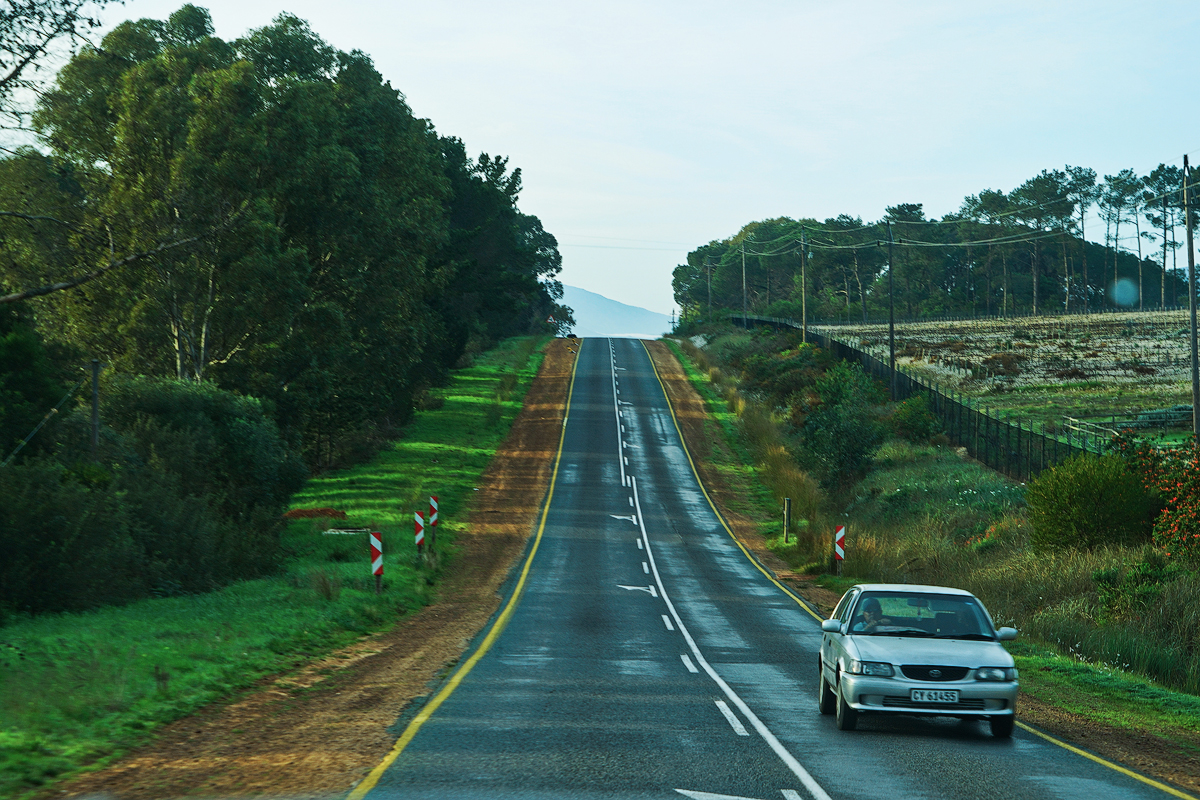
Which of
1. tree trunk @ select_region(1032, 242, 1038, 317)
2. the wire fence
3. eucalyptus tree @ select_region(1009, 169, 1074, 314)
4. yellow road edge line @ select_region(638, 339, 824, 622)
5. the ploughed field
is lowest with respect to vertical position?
yellow road edge line @ select_region(638, 339, 824, 622)

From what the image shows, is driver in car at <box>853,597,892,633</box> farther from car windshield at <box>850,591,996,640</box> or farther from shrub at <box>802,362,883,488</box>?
shrub at <box>802,362,883,488</box>

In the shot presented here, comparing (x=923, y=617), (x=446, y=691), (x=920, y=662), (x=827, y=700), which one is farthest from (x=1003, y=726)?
(x=446, y=691)

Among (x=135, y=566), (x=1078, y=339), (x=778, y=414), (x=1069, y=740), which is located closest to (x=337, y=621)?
(x=135, y=566)

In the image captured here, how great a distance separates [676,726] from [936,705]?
2700 millimetres

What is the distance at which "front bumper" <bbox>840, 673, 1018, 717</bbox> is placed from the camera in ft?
34.7

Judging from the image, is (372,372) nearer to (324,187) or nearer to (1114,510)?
(324,187)

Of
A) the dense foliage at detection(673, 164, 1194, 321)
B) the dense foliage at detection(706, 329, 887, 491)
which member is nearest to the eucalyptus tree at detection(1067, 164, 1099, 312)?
the dense foliage at detection(673, 164, 1194, 321)

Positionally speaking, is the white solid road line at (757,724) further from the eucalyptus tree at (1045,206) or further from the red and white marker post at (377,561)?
the eucalyptus tree at (1045,206)

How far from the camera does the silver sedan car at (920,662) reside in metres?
10.6

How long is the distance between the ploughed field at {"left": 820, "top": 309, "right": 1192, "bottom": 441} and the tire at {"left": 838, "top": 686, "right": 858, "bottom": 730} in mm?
35025

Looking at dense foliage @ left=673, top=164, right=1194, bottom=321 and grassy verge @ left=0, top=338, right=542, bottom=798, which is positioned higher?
dense foliage @ left=673, top=164, right=1194, bottom=321

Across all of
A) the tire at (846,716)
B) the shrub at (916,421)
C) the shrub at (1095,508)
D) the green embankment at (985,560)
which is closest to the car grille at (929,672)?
the tire at (846,716)

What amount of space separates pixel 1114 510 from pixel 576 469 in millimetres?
30132

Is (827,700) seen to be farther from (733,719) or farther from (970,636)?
(970,636)
